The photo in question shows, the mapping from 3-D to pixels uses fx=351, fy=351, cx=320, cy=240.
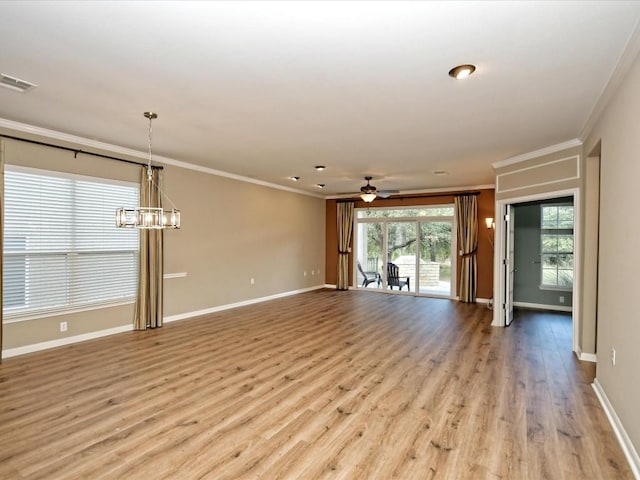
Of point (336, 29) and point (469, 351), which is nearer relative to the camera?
point (336, 29)

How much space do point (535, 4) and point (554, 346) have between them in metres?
4.55

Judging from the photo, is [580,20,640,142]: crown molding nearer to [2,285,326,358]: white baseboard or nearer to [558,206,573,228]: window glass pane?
[558,206,573,228]: window glass pane

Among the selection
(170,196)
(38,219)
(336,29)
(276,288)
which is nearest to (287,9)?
(336,29)

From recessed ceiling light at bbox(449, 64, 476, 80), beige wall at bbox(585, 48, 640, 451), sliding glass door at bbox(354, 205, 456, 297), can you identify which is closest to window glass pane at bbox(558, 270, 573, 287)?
sliding glass door at bbox(354, 205, 456, 297)

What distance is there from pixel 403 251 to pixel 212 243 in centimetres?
503

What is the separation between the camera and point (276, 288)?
28.5 feet

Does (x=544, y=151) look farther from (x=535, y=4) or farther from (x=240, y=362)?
(x=240, y=362)

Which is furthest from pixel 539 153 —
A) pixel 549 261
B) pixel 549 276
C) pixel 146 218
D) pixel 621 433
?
pixel 146 218

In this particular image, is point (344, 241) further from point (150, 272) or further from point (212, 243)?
point (150, 272)

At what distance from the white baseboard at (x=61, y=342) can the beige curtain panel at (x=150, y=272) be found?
0.27 m

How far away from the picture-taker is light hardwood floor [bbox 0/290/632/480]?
2.30m

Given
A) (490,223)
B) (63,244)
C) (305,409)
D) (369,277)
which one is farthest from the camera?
(369,277)

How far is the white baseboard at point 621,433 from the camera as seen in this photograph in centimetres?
226

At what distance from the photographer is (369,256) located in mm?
10008
